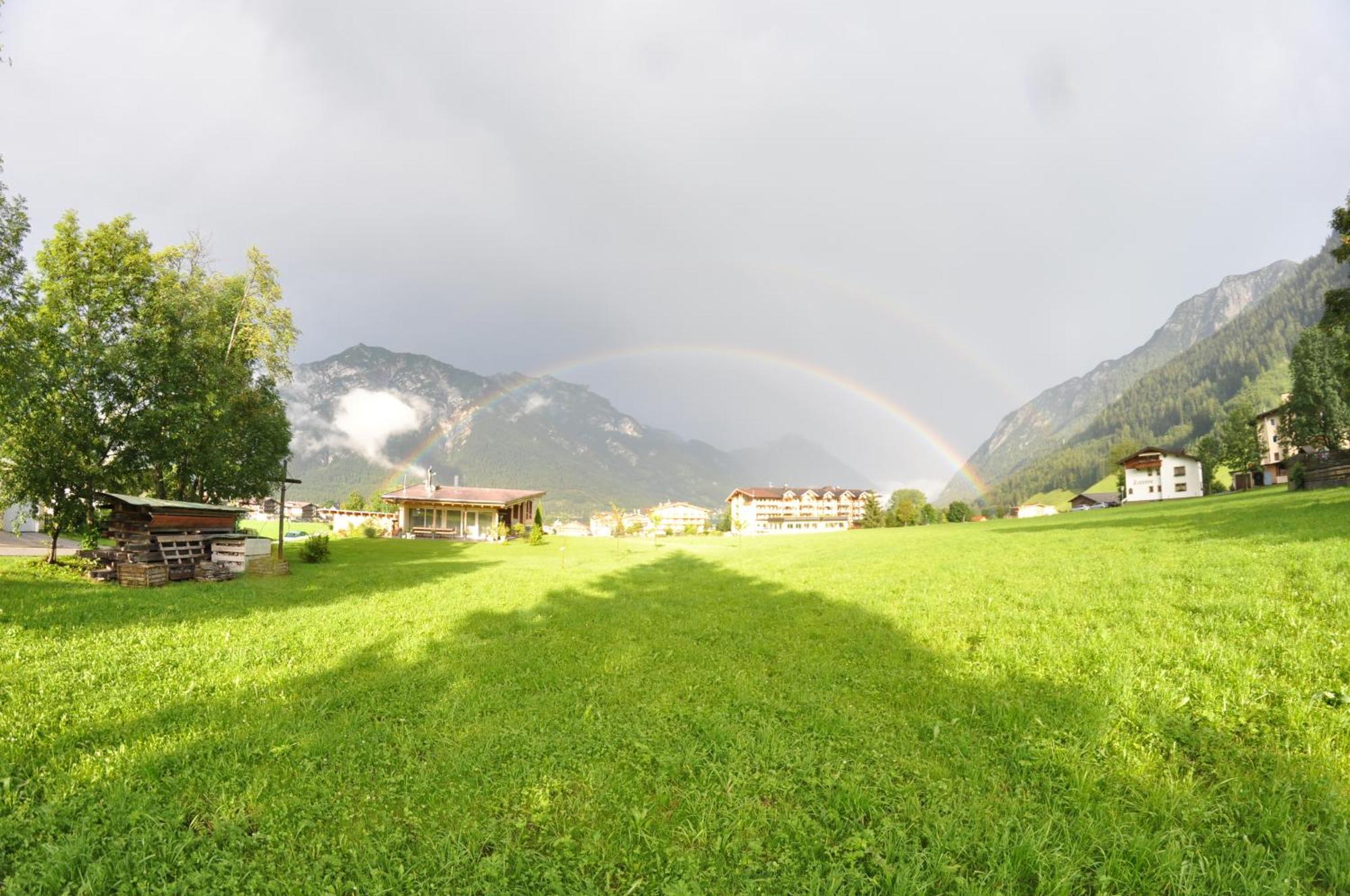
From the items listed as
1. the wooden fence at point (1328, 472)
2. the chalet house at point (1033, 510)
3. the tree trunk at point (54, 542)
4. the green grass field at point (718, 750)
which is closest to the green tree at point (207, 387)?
Result: the tree trunk at point (54, 542)

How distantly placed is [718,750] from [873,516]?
313ft

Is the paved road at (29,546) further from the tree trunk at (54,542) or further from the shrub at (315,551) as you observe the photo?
the shrub at (315,551)

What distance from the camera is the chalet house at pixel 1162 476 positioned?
68.1 m

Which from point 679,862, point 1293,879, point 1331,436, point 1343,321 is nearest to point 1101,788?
point 1293,879

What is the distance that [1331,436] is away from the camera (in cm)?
5438

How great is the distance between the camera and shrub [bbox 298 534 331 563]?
92.2ft

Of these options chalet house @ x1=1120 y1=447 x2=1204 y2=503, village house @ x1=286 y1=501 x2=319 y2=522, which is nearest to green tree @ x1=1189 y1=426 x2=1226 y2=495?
chalet house @ x1=1120 y1=447 x2=1204 y2=503

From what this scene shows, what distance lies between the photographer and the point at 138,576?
57.5ft

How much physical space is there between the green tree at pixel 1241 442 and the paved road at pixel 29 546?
123764 mm

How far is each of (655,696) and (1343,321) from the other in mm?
29916

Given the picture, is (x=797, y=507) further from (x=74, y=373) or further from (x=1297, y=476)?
(x=74, y=373)

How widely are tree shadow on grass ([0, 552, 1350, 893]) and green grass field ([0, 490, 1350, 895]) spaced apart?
0.03 metres

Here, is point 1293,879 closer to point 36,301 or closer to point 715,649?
point 715,649

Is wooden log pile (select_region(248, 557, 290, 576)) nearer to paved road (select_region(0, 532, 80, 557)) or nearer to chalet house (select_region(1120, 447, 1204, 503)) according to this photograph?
paved road (select_region(0, 532, 80, 557))
